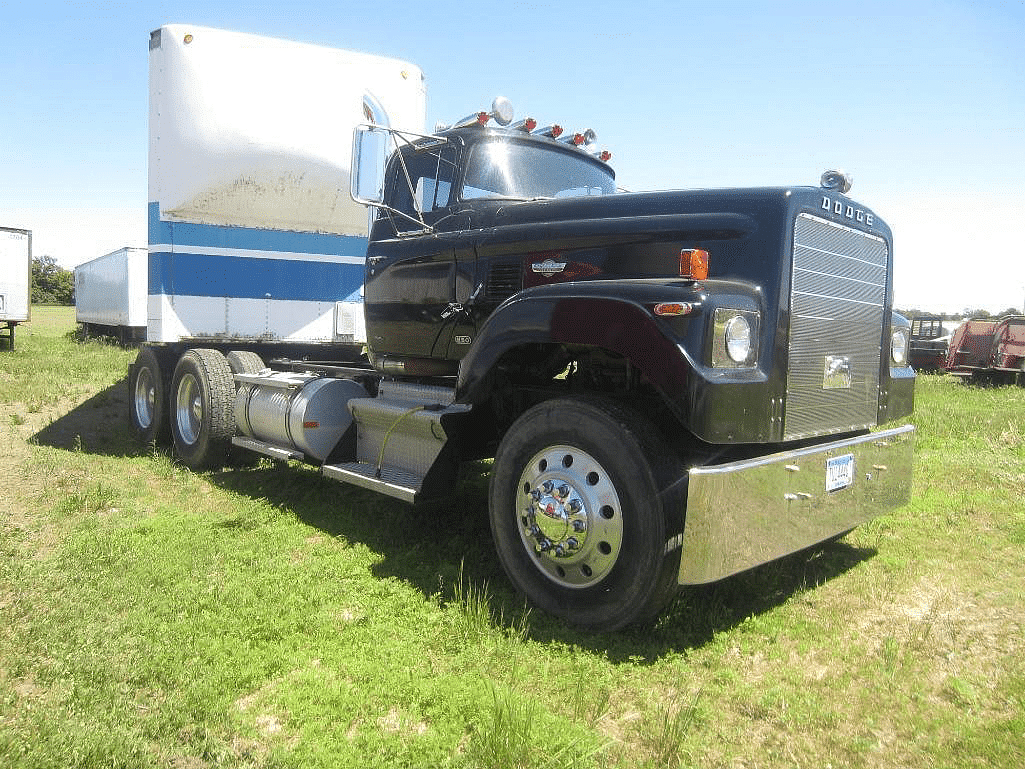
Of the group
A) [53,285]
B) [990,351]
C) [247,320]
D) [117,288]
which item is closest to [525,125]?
[247,320]

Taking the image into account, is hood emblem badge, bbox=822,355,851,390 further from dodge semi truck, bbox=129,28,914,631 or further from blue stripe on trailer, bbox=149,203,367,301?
blue stripe on trailer, bbox=149,203,367,301

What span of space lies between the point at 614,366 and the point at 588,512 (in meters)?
0.86

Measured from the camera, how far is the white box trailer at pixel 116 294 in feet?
70.5

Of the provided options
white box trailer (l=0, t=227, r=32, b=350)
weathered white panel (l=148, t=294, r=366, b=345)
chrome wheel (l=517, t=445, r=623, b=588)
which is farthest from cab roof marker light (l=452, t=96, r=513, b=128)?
white box trailer (l=0, t=227, r=32, b=350)

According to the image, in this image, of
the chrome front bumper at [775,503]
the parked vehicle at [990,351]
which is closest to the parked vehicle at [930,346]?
the parked vehicle at [990,351]

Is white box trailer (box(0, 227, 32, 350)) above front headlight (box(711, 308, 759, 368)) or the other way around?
above

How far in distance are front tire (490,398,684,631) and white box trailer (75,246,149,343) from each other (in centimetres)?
1943

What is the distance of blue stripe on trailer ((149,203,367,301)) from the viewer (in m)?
6.94

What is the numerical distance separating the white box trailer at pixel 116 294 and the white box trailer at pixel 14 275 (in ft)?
7.94

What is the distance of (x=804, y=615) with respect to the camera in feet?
12.2

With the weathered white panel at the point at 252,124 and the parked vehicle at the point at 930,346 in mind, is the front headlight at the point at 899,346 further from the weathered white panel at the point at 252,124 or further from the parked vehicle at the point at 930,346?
the parked vehicle at the point at 930,346

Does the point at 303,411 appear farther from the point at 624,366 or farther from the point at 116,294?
the point at 116,294

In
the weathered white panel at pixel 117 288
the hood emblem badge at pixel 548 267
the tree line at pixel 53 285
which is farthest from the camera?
the tree line at pixel 53 285

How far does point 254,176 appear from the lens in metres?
6.98
